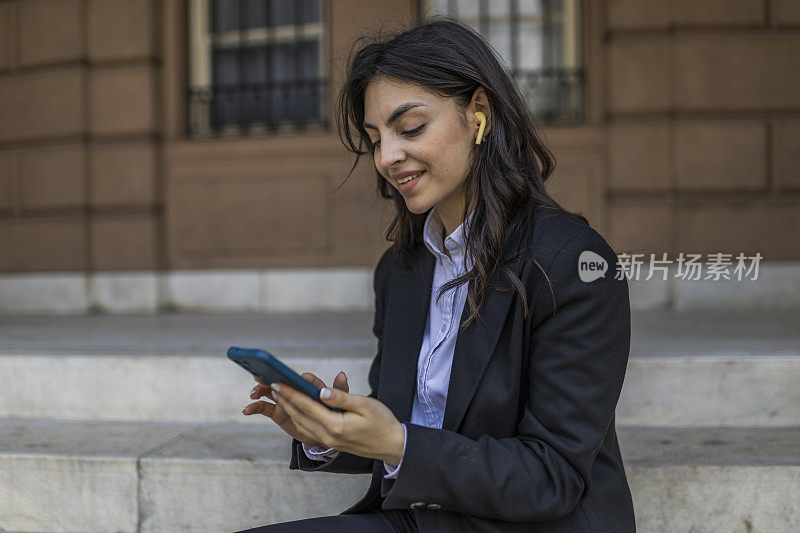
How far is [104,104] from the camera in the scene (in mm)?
5809

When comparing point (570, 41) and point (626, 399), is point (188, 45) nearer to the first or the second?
point (570, 41)

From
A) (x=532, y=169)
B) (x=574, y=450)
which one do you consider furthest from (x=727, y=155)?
(x=574, y=450)

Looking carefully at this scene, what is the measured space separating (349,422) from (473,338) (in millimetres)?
364

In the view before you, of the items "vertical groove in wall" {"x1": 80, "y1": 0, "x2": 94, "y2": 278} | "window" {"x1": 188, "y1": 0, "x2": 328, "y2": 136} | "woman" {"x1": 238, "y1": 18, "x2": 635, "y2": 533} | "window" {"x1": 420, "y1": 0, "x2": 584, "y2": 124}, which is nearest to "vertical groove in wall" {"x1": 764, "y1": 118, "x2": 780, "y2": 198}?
"window" {"x1": 420, "y1": 0, "x2": 584, "y2": 124}

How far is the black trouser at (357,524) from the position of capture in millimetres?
1575

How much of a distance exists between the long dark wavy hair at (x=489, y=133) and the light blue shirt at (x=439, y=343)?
6 cm

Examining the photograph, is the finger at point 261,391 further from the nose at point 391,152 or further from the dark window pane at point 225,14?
the dark window pane at point 225,14

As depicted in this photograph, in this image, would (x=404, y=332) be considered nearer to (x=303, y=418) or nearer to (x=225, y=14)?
(x=303, y=418)

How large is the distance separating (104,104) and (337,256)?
8.02 ft

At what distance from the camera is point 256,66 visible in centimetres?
607

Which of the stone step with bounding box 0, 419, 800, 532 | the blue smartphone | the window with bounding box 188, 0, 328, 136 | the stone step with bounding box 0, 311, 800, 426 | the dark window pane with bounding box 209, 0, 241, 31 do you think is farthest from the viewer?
the dark window pane with bounding box 209, 0, 241, 31

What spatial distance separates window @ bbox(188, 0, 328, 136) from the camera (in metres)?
5.94

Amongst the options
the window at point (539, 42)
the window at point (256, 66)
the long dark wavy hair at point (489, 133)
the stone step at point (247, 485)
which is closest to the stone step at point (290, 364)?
the stone step at point (247, 485)

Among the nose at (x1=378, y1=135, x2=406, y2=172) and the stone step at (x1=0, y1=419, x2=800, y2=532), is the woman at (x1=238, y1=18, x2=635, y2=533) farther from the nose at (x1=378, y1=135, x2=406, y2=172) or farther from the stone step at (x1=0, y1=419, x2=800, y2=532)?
the stone step at (x1=0, y1=419, x2=800, y2=532)
